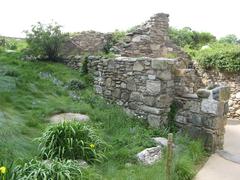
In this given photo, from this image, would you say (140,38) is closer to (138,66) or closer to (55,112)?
(138,66)

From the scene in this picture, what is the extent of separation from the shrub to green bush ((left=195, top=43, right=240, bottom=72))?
5.65 metres

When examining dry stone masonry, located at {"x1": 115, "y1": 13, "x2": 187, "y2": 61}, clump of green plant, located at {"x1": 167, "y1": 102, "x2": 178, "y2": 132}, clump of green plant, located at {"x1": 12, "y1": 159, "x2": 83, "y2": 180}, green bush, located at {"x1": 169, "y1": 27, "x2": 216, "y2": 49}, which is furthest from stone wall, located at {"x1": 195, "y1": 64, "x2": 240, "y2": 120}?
clump of green plant, located at {"x1": 12, "y1": 159, "x2": 83, "y2": 180}

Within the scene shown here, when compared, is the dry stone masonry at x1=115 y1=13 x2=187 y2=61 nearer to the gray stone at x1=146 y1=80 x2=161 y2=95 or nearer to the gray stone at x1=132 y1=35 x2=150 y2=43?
the gray stone at x1=132 y1=35 x2=150 y2=43

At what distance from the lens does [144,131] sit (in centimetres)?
762

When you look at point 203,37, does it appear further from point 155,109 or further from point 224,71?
point 155,109

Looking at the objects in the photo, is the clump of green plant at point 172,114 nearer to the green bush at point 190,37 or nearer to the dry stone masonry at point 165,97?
the dry stone masonry at point 165,97

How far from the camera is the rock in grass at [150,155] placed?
19.9ft

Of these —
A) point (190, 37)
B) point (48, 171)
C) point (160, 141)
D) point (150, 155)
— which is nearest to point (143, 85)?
point (160, 141)

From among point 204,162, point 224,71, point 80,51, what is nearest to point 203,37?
point 224,71

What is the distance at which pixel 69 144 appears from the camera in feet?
18.7

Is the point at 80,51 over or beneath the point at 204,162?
over

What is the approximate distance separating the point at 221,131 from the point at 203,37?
12319mm

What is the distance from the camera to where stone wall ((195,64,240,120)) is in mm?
12453

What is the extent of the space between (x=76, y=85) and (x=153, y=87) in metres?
2.70
